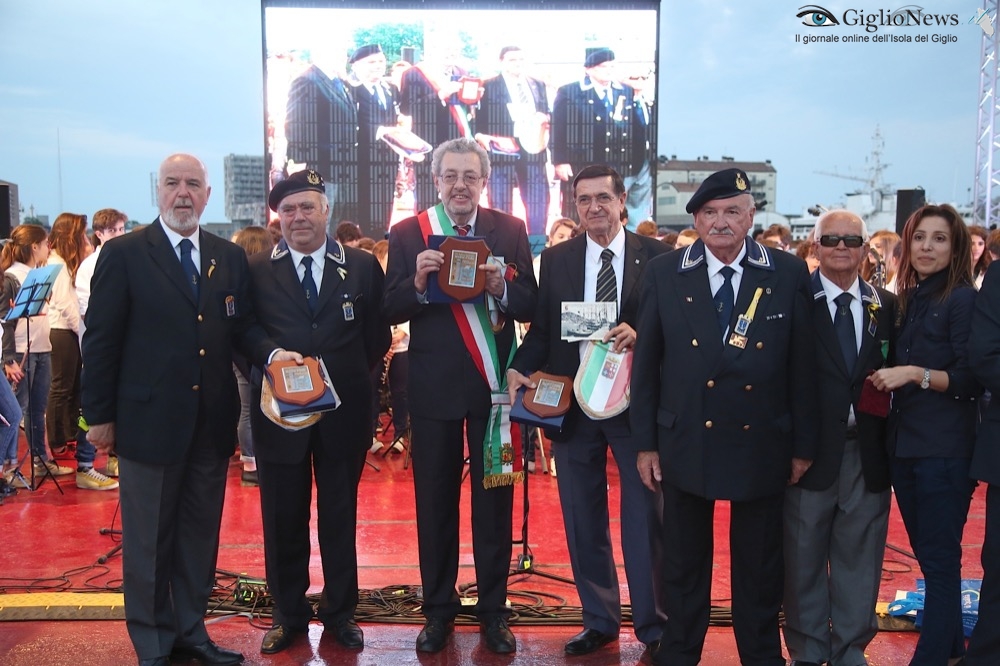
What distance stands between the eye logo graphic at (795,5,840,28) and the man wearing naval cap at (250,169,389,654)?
14100mm

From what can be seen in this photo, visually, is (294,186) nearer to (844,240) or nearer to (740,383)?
(740,383)

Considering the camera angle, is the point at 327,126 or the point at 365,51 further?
the point at 327,126

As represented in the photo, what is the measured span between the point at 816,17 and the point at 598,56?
13.0 ft

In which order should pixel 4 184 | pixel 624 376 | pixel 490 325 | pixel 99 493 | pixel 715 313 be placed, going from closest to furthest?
1. pixel 715 313
2. pixel 624 376
3. pixel 490 325
4. pixel 99 493
5. pixel 4 184

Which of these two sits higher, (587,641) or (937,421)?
(937,421)

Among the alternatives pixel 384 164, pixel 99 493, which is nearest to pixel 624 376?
pixel 99 493

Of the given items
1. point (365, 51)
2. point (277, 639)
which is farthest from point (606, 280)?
point (365, 51)

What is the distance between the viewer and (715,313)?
2.86m

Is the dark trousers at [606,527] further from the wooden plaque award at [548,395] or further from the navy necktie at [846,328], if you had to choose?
the navy necktie at [846,328]

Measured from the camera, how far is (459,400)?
338 cm

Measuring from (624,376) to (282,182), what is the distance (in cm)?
151

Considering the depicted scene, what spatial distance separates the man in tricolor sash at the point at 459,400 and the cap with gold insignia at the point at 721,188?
818 mm

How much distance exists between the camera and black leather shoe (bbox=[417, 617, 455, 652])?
3355 millimetres

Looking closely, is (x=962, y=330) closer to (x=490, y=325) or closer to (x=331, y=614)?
(x=490, y=325)
